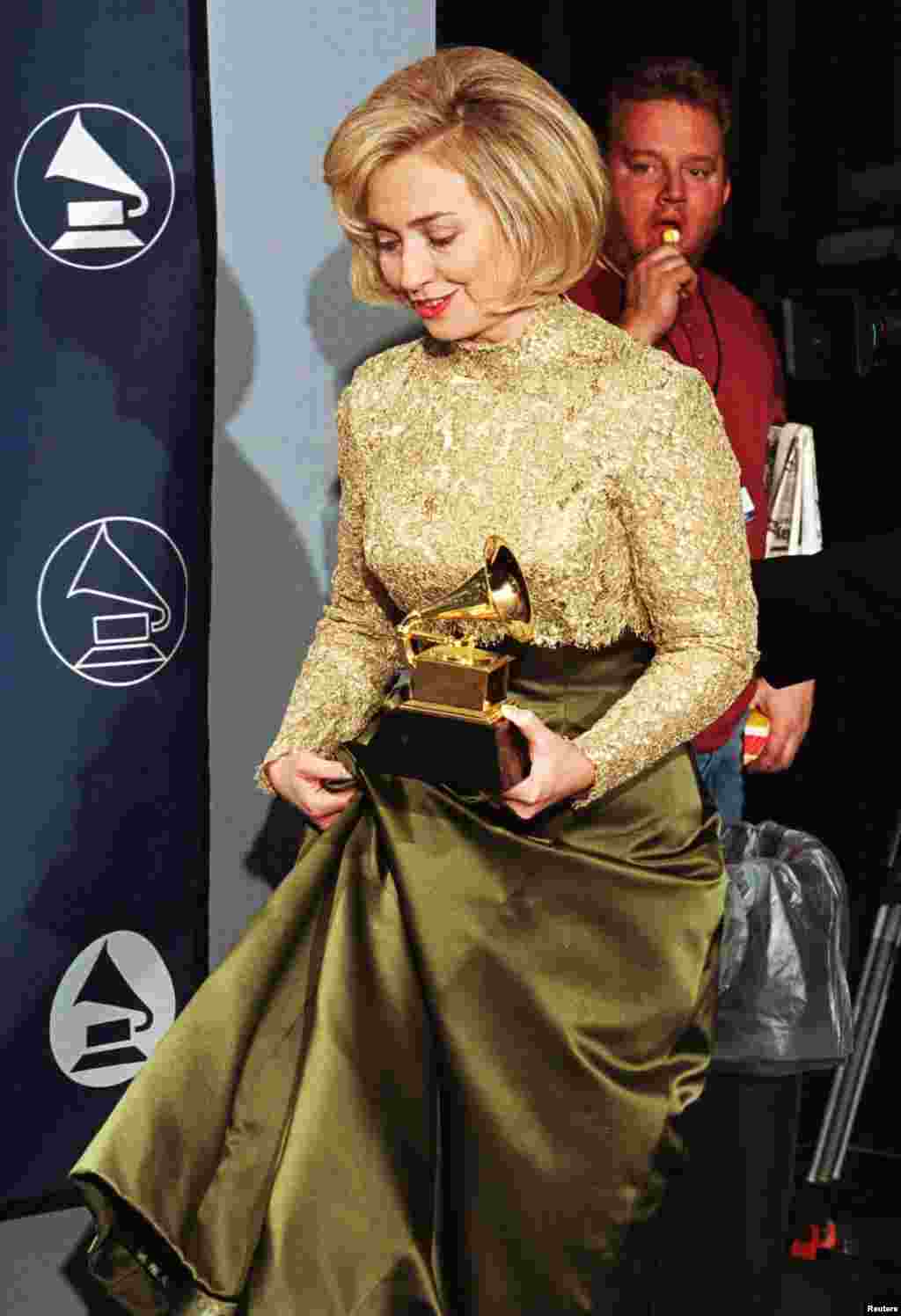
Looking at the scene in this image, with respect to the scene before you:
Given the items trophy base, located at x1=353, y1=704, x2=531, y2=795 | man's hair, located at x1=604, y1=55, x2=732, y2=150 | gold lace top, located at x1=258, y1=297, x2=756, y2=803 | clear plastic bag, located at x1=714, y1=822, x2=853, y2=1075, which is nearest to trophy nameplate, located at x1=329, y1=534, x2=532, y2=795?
trophy base, located at x1=353, y1=704, x2=531, y2=795

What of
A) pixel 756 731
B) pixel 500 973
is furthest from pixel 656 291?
pixel 500 973

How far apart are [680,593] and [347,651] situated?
52 cm

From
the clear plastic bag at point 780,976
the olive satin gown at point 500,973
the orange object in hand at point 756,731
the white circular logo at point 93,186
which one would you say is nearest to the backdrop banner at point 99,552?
the white circular logo at point 93,186

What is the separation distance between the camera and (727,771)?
2.95m

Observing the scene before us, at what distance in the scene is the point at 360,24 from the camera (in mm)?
2902

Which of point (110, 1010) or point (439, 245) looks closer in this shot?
point (439, 245)

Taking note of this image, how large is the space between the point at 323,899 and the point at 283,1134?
0.29 m

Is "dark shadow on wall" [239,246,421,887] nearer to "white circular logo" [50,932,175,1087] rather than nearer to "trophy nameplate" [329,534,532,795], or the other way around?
"white circular logo" [50,932,175,1087]

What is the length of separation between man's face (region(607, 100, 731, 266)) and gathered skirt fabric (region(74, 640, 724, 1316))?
1029 mm

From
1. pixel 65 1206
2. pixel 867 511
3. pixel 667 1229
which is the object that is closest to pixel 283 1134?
pixel 667 1229

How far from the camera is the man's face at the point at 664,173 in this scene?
281cm

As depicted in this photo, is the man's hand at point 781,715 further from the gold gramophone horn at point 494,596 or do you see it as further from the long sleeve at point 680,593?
the gold gramophone horn at point 494,596

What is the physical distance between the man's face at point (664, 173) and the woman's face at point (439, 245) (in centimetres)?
69

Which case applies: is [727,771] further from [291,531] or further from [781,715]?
[291,531]
